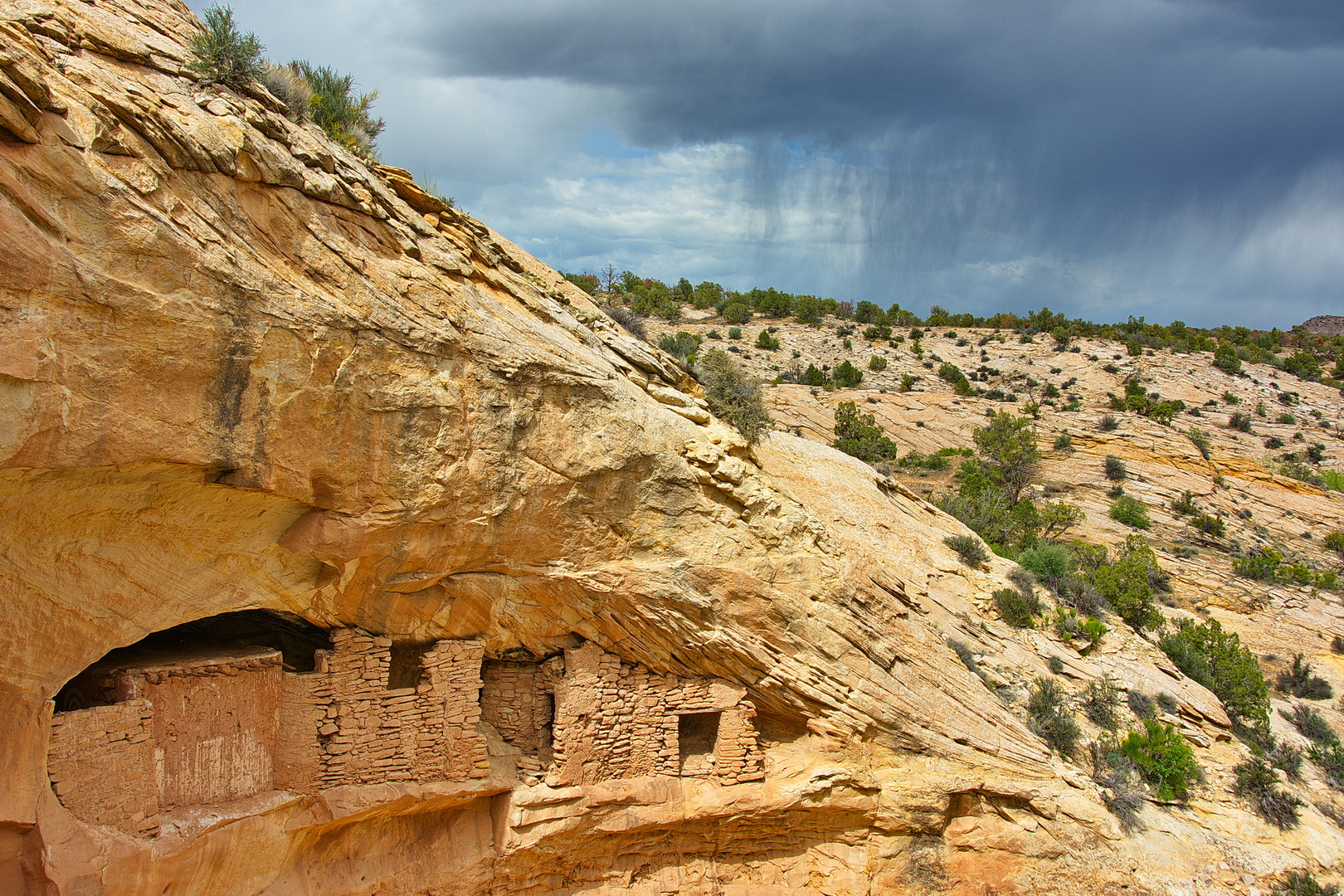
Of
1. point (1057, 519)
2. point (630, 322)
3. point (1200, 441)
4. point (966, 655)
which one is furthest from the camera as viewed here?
point (1200, 441)

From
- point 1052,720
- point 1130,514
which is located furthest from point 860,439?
point 1052,720

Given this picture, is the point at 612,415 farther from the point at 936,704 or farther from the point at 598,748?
the point at 936,704

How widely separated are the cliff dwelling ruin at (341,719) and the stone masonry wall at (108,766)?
0.04ft

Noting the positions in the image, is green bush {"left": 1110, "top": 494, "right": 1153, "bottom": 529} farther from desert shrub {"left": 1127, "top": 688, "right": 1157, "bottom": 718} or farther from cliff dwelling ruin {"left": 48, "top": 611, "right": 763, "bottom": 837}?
cliff dwelling ruin {"left": 48, "top": 611, "right": 763, "bottom": 837}

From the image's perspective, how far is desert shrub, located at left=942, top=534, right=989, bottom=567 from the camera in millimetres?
16641

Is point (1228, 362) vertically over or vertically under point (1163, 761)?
over

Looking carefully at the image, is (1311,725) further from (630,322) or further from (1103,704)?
(630,322)

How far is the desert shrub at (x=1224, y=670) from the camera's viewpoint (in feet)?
53.3

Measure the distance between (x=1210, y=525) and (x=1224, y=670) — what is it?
15347 mm

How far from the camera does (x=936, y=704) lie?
11172 mm

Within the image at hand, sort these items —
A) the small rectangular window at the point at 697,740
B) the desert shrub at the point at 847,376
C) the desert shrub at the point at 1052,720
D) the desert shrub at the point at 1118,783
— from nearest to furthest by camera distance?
the small rectangular window at the point at 697,740 → the desert shrub at the point at 1118,783 → the desert shrub at the point at 1052,720 → the desert shrub at the point at 847,376

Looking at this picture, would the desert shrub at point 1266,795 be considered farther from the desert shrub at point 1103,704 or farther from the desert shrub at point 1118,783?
the desert shrub at point 1118,783

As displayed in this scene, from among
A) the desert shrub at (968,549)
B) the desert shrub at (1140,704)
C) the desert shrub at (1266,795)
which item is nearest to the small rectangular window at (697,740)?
the desert shrub at (968,549)

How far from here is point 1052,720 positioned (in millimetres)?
12547
